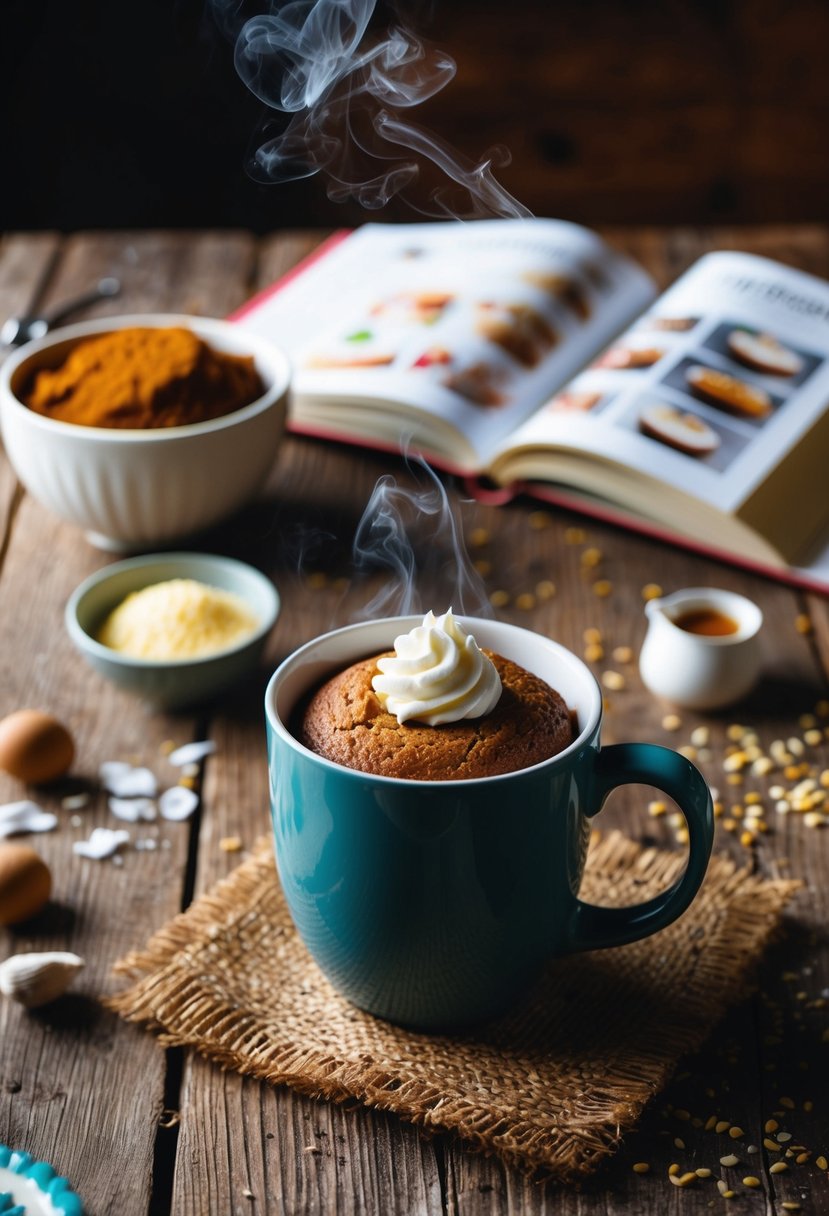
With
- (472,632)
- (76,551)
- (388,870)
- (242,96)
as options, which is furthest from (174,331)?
(242,96)

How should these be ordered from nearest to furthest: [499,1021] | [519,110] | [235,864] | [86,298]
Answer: [499,1021] → [235,864] → [86,298] → [519,110]

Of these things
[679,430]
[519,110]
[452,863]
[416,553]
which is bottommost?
[519,110]

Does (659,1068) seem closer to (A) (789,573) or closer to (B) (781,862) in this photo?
(B) (781,862)

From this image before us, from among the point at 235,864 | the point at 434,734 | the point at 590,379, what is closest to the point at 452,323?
the point at 590,379

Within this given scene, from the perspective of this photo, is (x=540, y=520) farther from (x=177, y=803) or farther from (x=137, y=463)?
(x=177, y=803)

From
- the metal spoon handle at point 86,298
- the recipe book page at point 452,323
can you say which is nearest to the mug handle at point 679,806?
the recipe book page at point 452,323

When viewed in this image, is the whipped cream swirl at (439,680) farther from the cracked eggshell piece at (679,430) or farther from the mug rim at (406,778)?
the cracked eggshell piece at (679,430)
